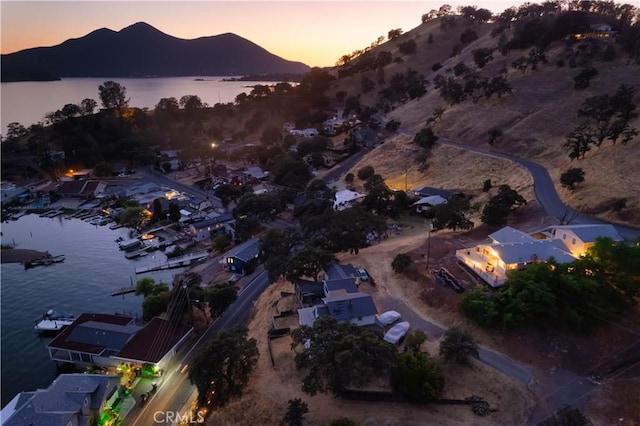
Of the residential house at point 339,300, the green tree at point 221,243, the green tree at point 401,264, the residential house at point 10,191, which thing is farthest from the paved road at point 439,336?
the residential house at point 10,191

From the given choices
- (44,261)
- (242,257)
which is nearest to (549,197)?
(242,257)

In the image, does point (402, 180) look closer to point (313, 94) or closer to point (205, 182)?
point (205, 182)

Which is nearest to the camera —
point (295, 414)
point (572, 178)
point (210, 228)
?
point (295, 414)

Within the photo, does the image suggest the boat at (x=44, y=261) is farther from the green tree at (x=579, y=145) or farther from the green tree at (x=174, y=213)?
the green tree at (x=579, y=145)

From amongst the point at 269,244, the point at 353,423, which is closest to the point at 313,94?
the point at 269,244

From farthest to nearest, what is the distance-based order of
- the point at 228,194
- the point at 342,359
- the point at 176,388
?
the point at 228,194 → the point at 176,388 → the point at 342,359

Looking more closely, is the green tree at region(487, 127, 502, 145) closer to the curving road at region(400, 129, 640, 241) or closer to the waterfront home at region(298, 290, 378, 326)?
the curving road at region(400, 129, 640, 241)

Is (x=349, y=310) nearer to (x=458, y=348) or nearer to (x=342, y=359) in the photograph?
(x=342, y=359)
